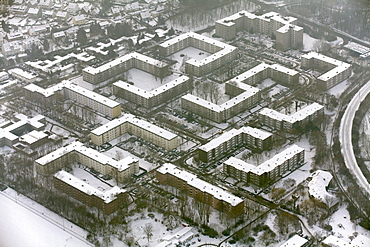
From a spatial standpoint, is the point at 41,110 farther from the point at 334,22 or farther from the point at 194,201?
the point at 334,22

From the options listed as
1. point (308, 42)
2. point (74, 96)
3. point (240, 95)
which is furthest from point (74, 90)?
point (308, 42)

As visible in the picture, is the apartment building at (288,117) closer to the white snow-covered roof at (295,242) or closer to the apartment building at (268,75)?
the apartment building at (268,75)

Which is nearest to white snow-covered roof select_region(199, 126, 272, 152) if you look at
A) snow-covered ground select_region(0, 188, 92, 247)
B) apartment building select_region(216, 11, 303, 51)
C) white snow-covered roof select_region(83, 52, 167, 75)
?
snow-covered ground select_region(0, 188, 92, 247)

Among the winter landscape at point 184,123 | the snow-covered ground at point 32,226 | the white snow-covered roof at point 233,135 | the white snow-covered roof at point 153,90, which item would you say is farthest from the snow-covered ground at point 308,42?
the snow-covered ground at point 32,226

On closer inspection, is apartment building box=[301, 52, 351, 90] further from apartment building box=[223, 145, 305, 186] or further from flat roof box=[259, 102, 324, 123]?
apartment building box=[223, 145, 305, 186]

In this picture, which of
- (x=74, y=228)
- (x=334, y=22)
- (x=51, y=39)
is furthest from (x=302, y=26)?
(x=74, y=228)
